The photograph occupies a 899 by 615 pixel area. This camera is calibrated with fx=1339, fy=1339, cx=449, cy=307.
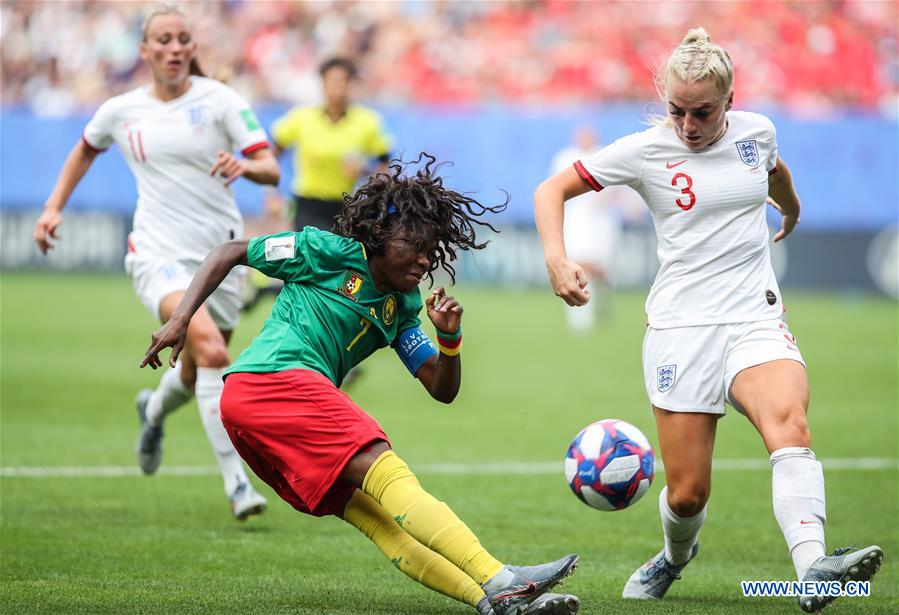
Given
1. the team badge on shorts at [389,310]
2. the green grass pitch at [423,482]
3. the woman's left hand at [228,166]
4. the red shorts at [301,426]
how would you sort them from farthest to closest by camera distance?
the woman's left hand at [228,166]
the green grass pitch at [423,482]
the team badge on shorts at [389,310]
the red shorts at [301,426]

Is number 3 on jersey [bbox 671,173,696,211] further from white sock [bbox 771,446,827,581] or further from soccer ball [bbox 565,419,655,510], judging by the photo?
white sock [bbox 771,446,827,581]

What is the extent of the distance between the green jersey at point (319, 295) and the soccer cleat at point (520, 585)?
3.38 ft

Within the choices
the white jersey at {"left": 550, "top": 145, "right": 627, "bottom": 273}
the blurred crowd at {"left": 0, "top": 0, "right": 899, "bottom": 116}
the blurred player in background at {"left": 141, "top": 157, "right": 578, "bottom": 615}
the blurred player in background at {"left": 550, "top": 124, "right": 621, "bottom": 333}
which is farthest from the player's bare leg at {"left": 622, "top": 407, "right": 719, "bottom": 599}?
the blurred crowd at {"left": 0, "top": 0, "right": 899, "bottom": 116}

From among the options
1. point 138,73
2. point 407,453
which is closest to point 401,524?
point 407,453

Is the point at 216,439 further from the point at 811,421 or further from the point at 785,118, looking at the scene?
the point at 785,118

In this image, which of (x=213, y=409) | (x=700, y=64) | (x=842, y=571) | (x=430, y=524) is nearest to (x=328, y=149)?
(x=213, y=409)

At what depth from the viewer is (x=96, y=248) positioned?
24078 mm

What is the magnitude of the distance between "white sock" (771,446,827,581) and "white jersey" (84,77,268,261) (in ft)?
13.1

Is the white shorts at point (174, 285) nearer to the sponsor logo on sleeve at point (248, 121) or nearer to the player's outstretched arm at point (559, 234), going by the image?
the sponsor logo on sleeve at point (248, 121)

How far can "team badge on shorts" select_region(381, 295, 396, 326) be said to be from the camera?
518cm

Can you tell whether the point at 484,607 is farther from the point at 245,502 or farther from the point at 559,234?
the point at 245,502

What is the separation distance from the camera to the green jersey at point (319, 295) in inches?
199

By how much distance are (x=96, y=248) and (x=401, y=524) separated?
20397 mm

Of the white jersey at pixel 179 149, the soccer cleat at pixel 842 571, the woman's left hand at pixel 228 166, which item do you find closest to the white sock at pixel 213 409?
the white jersey at pixel 179 149
